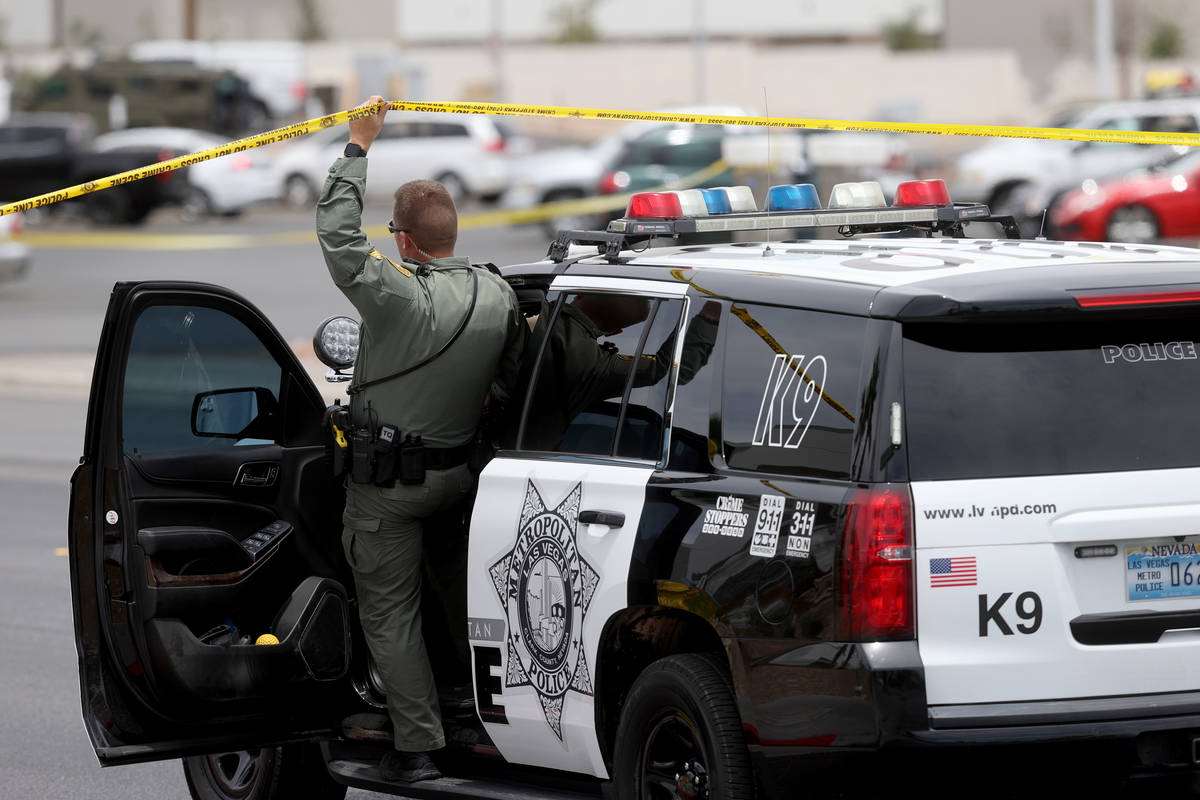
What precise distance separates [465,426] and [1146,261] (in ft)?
6.38

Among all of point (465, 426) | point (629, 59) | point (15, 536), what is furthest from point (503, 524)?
point (629, 59)

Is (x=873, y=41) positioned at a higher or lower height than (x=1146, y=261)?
higher

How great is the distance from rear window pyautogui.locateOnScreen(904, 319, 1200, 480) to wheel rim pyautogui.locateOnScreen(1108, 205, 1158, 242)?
2187 centimetres

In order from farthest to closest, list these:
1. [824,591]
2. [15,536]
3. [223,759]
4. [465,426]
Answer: [15,536] < [223,759] < [465,426] < [824,591]

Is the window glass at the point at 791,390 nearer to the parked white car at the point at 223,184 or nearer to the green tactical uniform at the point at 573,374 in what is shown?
the green tactical uniform at the point at 573,374

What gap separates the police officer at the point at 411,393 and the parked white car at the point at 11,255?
1970cm

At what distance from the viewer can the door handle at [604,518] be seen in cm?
508

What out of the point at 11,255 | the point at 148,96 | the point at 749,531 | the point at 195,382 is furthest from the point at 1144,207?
the point at 148,96

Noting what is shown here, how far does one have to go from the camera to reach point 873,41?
8506 centimetres

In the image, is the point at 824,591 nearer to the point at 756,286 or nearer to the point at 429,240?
the point at 756,286

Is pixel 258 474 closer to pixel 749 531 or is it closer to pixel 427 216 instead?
pixel 427 216

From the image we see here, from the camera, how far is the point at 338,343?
6.05 m

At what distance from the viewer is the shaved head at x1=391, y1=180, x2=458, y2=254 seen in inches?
230

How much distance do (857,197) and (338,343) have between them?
63.1 inches
